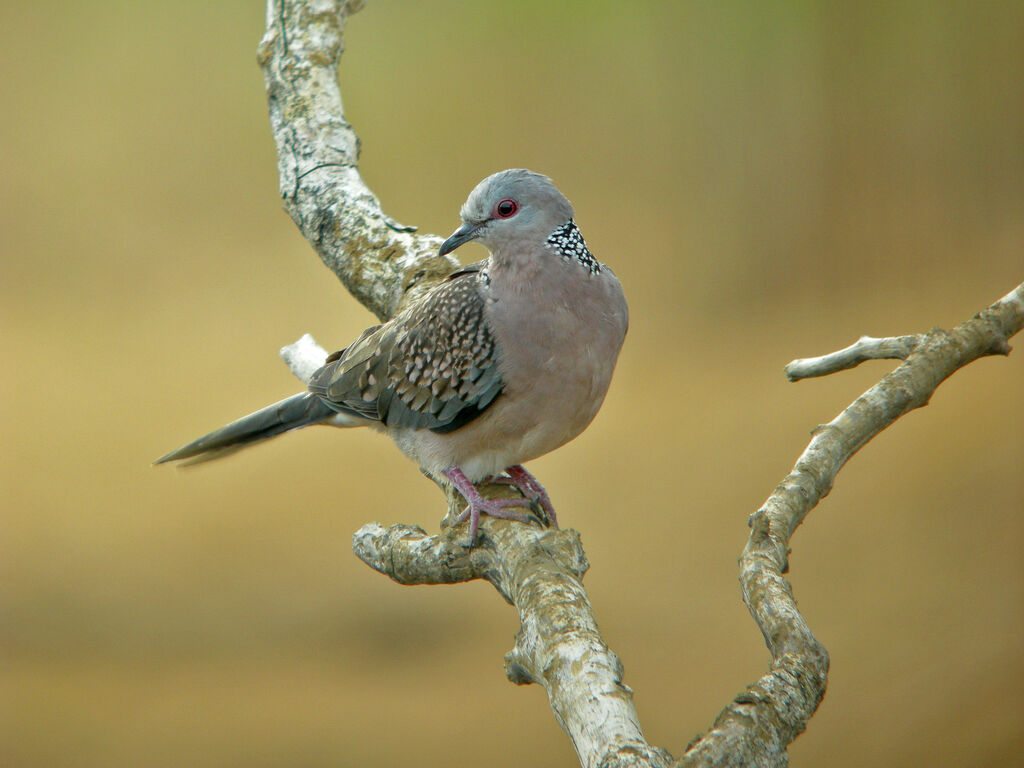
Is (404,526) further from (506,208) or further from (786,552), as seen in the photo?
(786,552)

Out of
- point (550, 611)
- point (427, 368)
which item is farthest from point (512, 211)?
point (550, 611)

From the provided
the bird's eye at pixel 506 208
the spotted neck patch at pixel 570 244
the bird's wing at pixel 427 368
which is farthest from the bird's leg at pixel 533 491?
the bird's eye at pixel 506 208

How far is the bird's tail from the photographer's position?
8.84 feet

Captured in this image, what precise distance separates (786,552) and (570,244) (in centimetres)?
93

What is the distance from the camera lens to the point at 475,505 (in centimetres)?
217

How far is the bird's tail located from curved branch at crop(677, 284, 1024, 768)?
1.42m

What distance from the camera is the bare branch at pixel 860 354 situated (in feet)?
6.95

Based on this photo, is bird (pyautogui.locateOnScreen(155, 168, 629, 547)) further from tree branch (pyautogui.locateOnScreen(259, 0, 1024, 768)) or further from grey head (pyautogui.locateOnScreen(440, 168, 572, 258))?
tree branch (pyautogui.locateOnScreen(259, 0, 1024, 768))

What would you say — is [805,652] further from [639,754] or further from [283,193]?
[283,193]

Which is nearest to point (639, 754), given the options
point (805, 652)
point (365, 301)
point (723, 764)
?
point (723, 764)

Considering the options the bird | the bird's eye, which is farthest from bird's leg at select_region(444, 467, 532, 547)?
the bird's eye

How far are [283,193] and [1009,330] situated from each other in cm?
213

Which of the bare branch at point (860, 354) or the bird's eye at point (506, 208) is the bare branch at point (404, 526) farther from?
the bare branch at point (860, 354)

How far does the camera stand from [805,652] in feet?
4.48
